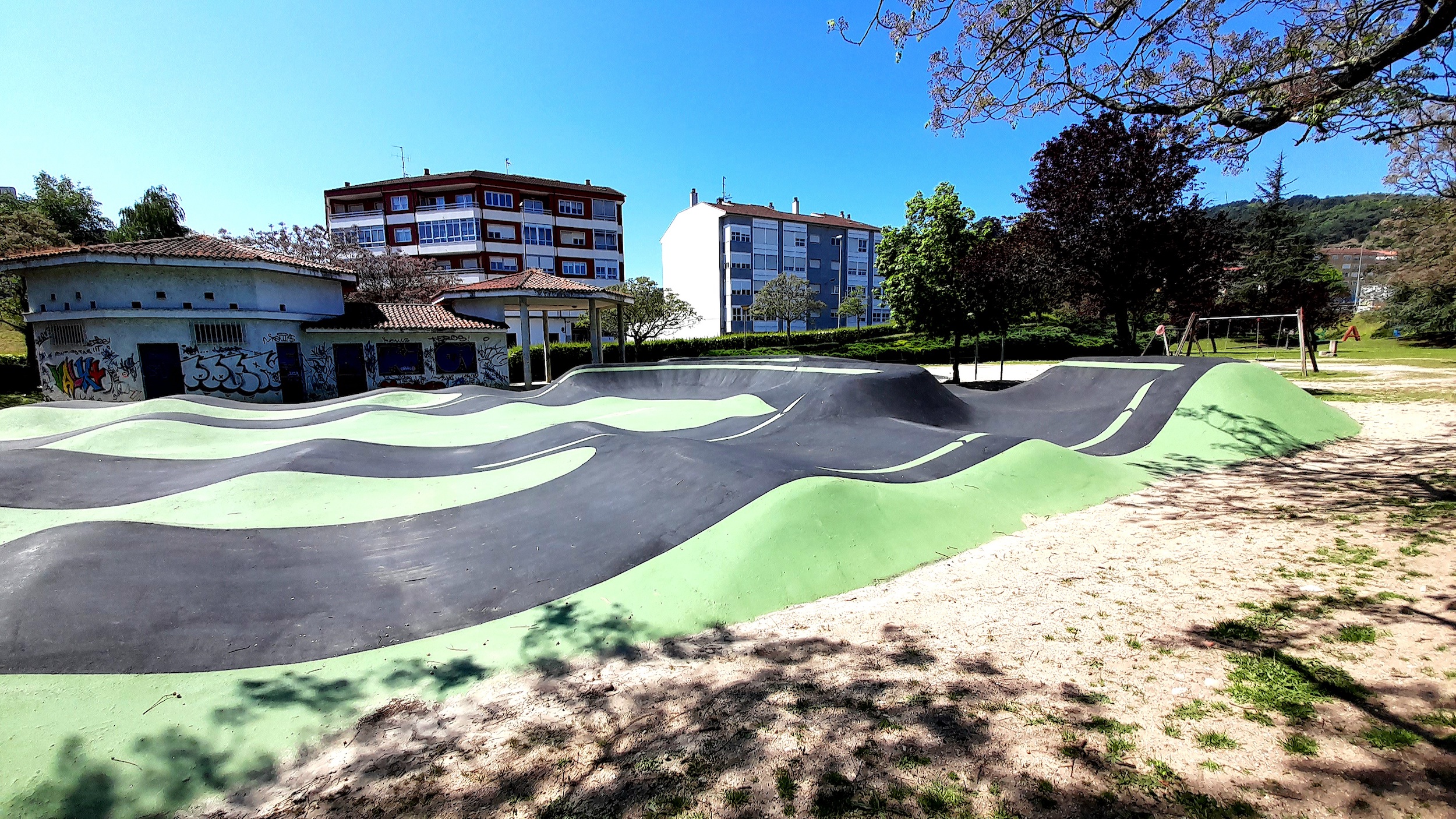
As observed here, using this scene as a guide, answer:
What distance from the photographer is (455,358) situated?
24.1 m

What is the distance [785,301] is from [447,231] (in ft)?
98.8

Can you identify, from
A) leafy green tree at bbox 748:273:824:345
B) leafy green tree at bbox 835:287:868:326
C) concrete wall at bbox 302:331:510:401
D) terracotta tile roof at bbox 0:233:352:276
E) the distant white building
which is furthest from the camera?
leafy green tree at bbox 835:287:868:326

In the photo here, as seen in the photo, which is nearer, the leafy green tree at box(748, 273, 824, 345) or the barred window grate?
the barred window grate

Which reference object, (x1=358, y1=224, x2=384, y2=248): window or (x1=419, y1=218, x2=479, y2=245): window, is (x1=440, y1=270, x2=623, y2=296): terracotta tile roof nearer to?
(x1=419, y1=218, x2=479, y2=245): window

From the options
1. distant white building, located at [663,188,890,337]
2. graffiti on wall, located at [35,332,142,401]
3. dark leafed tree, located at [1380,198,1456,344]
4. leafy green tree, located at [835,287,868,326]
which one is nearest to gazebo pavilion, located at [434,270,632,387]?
graffiti on wall, located at [35,332,142,401]

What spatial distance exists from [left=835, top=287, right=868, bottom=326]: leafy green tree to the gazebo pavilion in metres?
37.4

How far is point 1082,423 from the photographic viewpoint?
11516mm

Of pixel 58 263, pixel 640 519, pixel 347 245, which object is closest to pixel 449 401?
pixel 640 519

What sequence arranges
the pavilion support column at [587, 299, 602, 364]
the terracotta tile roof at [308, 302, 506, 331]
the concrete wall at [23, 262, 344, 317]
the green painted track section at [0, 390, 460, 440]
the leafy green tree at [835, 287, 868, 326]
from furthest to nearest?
1. the leafy green tree at [835, 287, 868, 326]
2. the pavilion support column at [587, 299, 602, 364]
3. the terracotta tile roof at [308, 302, 506, 331]
4. the concrete wall at [23, 262, 344, 317]
5. the green painted track section at [0, 390, 460, 440]

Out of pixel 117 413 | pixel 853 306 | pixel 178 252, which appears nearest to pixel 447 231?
pixel 178 252

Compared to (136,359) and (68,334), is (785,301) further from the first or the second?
(68,334)

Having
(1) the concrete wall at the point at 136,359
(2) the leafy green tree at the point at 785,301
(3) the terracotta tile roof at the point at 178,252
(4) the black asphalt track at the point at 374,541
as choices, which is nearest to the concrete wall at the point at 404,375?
(1) the concrete wall at the point at 136,359

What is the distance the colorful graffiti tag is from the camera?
1856cm

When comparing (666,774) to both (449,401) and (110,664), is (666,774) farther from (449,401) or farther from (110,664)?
(449,401)
